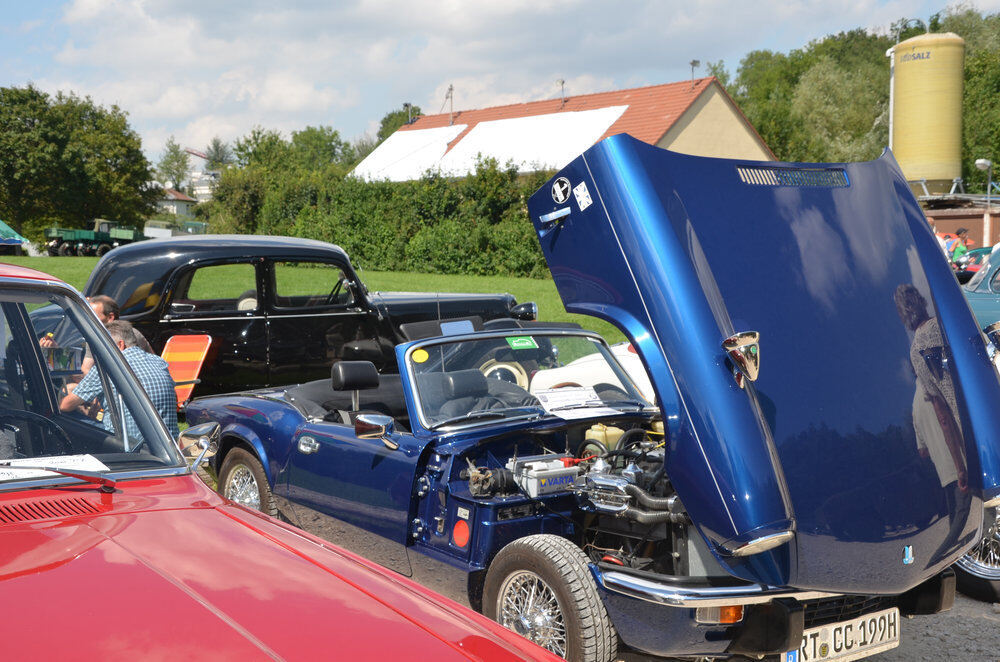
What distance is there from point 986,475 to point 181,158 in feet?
558

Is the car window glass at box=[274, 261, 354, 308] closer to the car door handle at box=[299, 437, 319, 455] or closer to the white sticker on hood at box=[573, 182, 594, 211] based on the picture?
the car door handle at box=[299, 437, 319, 455]

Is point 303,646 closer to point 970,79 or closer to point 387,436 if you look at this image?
point 387,436

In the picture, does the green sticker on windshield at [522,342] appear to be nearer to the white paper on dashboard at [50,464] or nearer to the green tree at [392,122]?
the white paper on dashboard at [50,464]

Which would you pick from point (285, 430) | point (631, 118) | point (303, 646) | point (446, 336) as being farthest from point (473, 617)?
point (631, 118)

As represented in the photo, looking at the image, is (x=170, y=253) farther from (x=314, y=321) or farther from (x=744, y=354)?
(x=744, y=354)

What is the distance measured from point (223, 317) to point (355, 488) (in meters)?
5.59

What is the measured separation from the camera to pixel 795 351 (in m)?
3.81

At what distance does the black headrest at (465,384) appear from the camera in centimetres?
511

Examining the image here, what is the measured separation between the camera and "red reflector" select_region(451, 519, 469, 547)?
4488 mm

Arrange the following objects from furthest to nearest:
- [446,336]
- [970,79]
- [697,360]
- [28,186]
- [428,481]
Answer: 1. [28,186]
2. [970,79]
3. [446,336]
4. [428,481]
5. [697,360]

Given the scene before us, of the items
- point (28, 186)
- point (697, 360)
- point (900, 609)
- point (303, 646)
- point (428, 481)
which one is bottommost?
point (900, 609)

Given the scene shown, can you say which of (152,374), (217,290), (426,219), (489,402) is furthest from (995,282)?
(426,219)

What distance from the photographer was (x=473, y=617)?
2.37 metres

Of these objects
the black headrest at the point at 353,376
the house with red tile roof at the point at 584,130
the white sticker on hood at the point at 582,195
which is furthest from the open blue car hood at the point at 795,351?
the house with red tile roof at the point at 584,130
